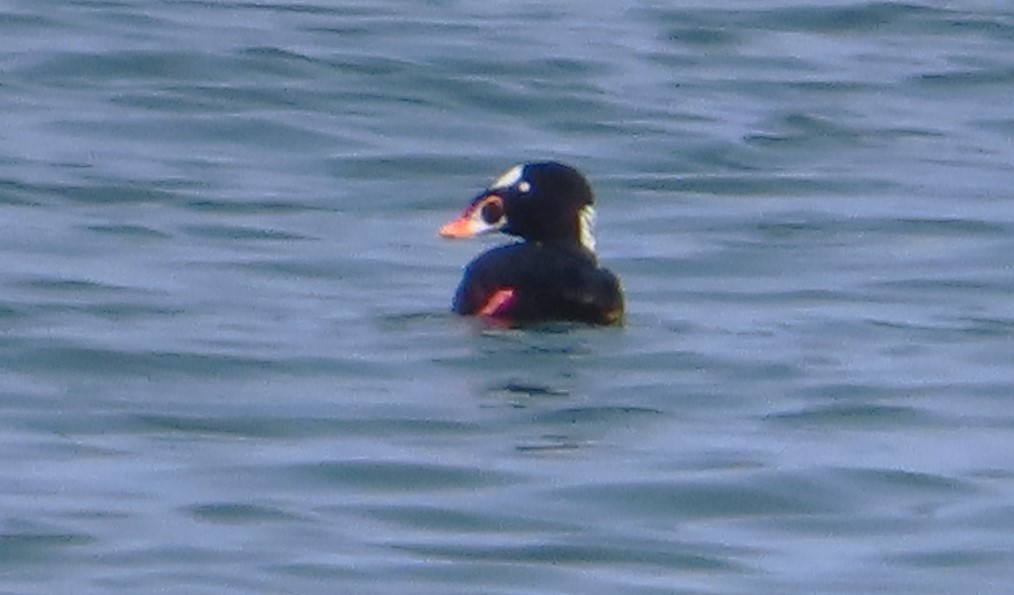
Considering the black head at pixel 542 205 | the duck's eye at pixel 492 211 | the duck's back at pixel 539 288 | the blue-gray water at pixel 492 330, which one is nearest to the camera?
the blue-gray water at pixel 492 330

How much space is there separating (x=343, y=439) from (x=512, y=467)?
0.58 metres

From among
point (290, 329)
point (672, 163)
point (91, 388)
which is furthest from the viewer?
point (672, 163)

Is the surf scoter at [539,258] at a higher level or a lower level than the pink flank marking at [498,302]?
higher

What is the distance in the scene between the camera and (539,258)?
12.3m

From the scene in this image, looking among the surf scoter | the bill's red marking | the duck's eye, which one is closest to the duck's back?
the surf scoter

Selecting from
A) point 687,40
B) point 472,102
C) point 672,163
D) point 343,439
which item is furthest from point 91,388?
point 687,40

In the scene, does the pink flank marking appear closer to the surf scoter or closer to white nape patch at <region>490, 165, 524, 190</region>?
the surf scoter

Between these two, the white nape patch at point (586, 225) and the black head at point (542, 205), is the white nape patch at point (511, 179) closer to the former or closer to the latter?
the black head at point (542, 205)

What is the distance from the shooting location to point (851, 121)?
18859 mm

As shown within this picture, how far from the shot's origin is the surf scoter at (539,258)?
39.9ft

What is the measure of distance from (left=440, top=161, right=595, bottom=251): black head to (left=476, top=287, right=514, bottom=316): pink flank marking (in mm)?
577

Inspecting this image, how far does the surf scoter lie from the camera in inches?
479

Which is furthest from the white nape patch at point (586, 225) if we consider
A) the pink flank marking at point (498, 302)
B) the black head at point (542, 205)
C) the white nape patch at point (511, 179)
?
the pink flank marking at point (498, 302)

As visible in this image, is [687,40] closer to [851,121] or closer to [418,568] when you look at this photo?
[851,121]
